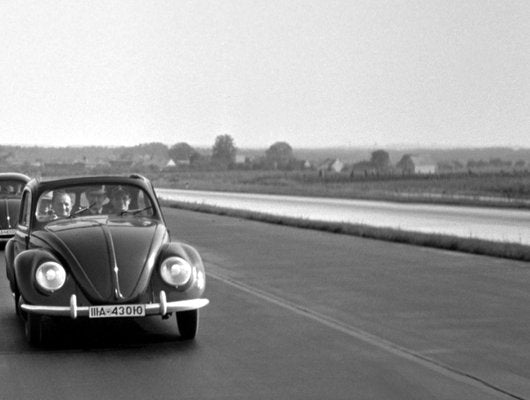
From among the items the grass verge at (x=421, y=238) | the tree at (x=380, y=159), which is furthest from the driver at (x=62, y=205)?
the tree at (x=380, y=159)

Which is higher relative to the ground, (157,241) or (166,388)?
(157,241)

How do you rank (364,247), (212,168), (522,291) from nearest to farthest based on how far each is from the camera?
(522,291) < (364,247) < (212,168)

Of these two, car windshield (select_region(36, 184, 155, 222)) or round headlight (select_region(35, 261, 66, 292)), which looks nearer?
round headlight (select_region(35, 261, 66, 292))

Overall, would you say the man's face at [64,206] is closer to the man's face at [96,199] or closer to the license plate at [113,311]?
the man's face at [96,199]

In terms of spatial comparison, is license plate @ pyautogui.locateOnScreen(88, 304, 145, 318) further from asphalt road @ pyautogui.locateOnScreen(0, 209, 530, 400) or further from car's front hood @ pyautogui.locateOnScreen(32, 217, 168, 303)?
asphalt road @ pyautogui.locateOnScreen(0, 209, 530, 400)

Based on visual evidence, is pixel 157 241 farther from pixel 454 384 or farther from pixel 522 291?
pixel 522 291

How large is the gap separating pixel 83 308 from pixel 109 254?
1.88 ft

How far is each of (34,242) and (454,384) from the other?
481cm

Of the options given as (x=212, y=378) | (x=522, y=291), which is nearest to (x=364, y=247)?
(x=522, y=291)

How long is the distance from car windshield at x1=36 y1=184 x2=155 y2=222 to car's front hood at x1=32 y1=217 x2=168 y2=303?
0.71m

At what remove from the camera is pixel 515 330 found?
10.8 metres

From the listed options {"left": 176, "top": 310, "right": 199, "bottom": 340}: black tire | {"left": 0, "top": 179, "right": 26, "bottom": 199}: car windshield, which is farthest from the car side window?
{"left": 0, "top": 179, "right": 26, "bottom": 199}: car windshield

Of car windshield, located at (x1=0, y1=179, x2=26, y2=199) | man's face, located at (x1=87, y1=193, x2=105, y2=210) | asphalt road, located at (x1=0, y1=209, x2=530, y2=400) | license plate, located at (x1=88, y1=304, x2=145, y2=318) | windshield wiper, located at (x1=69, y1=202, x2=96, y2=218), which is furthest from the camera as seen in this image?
car windshield, located at (x1=0, y1=179, x2=26, y2=199)

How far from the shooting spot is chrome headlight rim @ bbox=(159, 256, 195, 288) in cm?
1024
